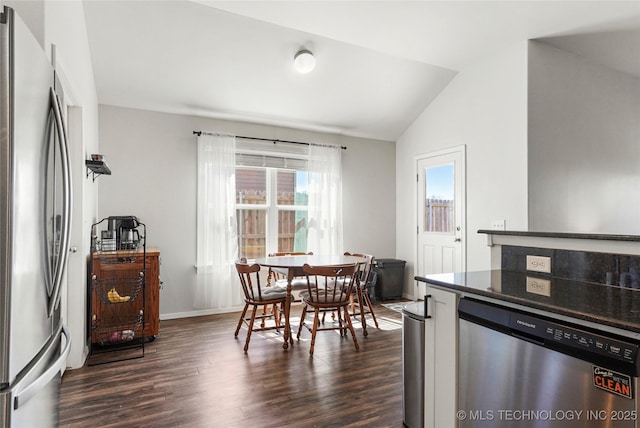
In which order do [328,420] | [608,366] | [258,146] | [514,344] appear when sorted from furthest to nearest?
1. [258,146]
2. [328,420]
3. [514,344]
4. [608,366]

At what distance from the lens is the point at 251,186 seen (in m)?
4.57

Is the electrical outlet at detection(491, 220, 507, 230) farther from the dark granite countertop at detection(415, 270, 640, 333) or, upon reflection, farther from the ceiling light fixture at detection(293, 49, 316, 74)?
the ceiling light fixture at detection(293, 49, 316, 74)

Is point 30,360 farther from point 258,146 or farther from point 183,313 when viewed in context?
point 258,146

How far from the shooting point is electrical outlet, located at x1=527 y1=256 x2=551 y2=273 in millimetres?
1726

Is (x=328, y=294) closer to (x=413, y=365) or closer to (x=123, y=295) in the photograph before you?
(x=413, y=365)

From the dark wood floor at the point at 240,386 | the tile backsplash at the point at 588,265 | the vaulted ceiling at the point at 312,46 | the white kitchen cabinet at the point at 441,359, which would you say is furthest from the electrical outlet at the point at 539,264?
the vaulted ceiling at the point at 312,46

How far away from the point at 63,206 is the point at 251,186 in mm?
3277

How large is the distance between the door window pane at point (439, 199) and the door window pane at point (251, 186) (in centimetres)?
224

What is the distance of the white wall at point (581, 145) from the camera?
3.42 meters

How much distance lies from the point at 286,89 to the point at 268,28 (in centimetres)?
83

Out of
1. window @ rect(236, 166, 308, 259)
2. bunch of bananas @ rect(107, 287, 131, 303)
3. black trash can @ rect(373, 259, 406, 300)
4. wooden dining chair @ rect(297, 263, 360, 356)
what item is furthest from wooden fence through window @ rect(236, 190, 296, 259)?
bunch of bananas @ rect(107, 287, 131, 303)

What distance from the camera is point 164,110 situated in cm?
402

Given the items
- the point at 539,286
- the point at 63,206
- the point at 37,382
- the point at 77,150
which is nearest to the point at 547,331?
the point at 539,286

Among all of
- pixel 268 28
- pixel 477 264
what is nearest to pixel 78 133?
pixel 268 28
